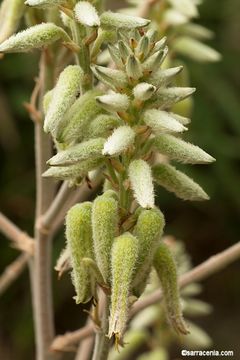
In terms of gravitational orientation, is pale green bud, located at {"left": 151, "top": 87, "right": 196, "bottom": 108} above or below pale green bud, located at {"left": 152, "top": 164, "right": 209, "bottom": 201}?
above

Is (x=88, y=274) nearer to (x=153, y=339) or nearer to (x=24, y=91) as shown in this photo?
(x=153, y=339)

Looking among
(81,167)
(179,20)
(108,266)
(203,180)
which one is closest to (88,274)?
(108,266)

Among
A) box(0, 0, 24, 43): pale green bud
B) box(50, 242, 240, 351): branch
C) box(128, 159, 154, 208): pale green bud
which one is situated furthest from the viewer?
box(50, 242, 240, 351): branch

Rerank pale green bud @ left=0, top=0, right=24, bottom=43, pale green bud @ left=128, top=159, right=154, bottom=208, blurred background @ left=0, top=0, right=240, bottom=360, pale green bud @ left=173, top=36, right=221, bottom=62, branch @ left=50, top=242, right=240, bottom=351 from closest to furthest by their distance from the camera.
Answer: pale green bud @ left=128, top=159, right=154, bottom=208
pale green bud @ left=0, top=0, right=24, bottom=43
branch @ left=50, top=242, right=240, bottom=351
pale green bud @ left=173, top=36, right=221, bottom=62
blurred background @ left=0, top=0, right=240, bottom=360

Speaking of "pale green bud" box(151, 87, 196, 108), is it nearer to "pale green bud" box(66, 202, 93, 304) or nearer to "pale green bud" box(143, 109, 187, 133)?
"pale green bud" box(143, 109, 187, 133)

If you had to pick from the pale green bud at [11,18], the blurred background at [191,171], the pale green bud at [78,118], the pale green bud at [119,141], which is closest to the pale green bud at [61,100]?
the pale green bud at [78,118]

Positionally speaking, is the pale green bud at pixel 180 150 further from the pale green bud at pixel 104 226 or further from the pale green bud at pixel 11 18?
the pale green bud at pixel 11 18

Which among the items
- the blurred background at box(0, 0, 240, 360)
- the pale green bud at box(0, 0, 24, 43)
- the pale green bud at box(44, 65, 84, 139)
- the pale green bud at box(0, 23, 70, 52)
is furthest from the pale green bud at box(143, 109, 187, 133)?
the blurred background at box(0, 0, 240, 360)

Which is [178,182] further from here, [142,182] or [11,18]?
[11,18]
